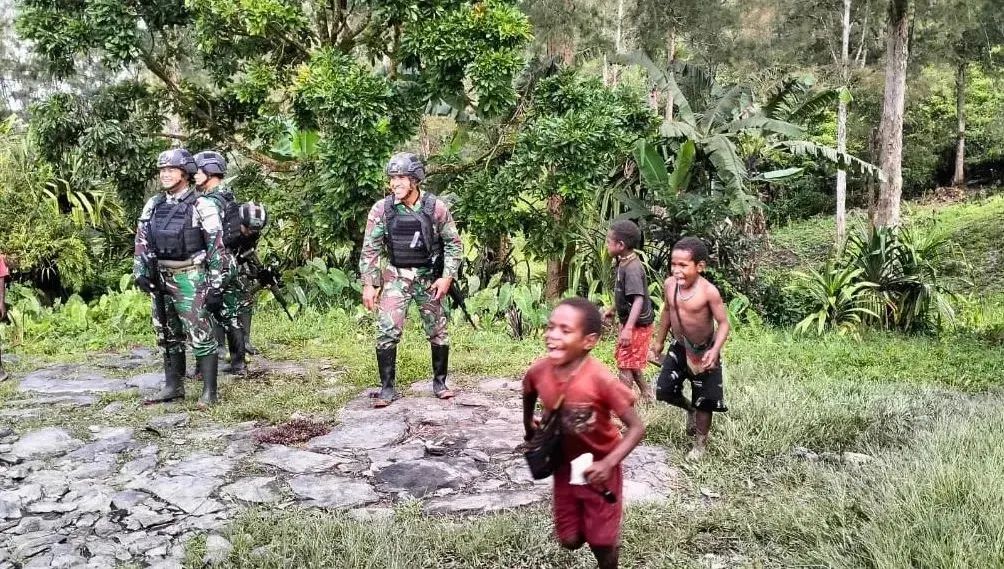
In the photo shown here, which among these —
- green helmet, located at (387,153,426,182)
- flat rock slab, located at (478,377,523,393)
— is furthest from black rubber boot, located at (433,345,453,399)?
green helmet, located at (387,153,426,182)

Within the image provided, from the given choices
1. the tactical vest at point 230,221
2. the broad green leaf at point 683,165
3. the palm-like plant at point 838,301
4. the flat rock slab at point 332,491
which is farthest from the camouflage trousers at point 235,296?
the palm-like plant at point 838,301

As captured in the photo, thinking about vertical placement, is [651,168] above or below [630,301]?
above

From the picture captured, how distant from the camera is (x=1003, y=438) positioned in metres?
4.51

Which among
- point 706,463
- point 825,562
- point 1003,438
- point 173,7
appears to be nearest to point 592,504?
point 825,562

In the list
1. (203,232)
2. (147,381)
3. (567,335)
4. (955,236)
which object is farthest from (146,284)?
(955,236)

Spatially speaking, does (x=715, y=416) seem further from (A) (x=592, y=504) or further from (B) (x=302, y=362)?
(B) (x=302, y=362)

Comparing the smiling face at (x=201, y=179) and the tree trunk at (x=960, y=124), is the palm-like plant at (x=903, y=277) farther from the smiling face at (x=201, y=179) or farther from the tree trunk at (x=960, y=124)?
the tree trunk at (x=960, y=124)

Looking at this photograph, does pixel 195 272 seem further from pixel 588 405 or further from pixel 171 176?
pixel 588 405

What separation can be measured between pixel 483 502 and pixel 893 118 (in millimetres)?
13057

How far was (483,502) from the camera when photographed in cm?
431

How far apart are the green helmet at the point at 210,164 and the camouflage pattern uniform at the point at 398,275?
1.45m

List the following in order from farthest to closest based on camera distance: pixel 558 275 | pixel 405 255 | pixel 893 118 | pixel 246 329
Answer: pixel 893 118, pixel 558 275, pixel 246 329, pixel 405 255

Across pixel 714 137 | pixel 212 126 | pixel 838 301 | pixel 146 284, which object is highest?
pixel 212 126

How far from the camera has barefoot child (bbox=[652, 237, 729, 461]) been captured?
176 inches
